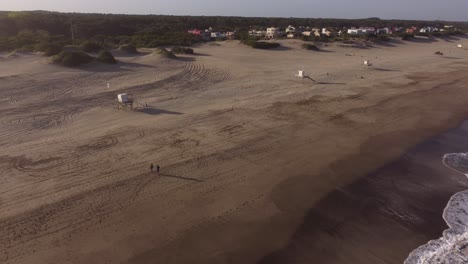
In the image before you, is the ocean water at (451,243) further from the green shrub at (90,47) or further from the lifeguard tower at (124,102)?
the green shrub at (90,47)

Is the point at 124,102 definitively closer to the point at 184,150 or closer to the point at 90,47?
the point at 184,150

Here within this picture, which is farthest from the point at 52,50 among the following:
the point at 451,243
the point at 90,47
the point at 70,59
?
the point at 451,243

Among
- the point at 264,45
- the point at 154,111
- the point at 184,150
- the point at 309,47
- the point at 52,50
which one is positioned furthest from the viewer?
the point at 309,47

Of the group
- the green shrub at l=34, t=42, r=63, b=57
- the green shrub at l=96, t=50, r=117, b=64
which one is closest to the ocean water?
the green shrub at l=96, t=50, r=117, b=64

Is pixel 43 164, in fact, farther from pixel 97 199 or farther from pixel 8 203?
pixel 97 199

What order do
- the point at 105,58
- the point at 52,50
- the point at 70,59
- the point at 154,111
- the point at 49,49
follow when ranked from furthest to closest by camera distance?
the point at 49,49 < the point at 52,50 < the point at 105,58 < the point at 70,59 < the point at 154,111

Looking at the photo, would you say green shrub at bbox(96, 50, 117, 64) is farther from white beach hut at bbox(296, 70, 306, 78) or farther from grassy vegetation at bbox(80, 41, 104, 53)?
white beach hut at bbox(296, 70, 306, 78)

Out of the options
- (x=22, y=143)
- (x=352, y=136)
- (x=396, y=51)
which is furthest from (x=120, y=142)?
(x=396, y=51)

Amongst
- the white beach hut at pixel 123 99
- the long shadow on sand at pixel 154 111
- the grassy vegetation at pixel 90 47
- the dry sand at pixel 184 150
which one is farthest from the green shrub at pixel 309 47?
the white beach hut at pixel 123 99
